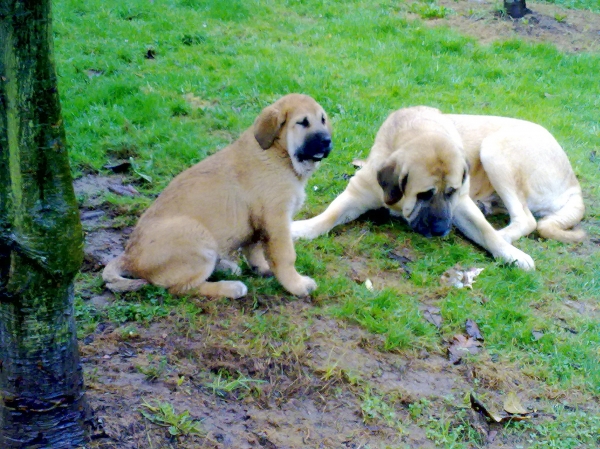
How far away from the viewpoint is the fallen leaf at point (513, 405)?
4289 mm

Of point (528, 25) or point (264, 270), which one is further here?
point (528, 25)

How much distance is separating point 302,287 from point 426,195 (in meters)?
1.72

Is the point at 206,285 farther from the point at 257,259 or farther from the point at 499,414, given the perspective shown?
the point at 499,414

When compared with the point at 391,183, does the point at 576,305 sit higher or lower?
lower

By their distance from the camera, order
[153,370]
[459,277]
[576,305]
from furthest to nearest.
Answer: [459,277] → [576,305] → [153,370]

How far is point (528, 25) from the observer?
12.8 meters

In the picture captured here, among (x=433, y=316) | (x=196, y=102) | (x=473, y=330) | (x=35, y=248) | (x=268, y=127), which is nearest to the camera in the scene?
(x=35, y=248)

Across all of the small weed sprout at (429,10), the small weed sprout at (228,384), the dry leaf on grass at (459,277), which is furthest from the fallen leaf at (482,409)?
the small weed sprout at (429,10)

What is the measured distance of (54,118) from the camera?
2982mm

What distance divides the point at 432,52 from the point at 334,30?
1.81m

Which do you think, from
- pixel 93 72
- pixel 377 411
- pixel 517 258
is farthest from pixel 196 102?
pixel 377 411

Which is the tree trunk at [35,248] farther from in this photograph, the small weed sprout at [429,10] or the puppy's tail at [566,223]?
the small weed sprout at [429,10]

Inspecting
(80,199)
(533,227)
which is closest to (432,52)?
(533,227)

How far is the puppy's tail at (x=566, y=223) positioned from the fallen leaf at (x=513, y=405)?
276 cm
